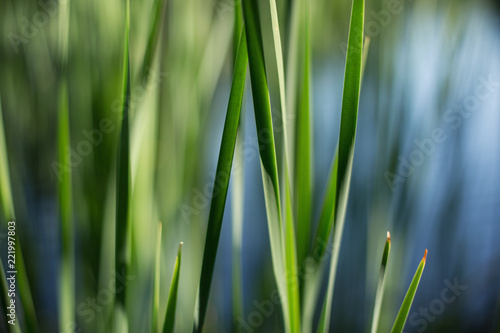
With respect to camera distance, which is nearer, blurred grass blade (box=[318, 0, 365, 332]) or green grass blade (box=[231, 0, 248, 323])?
blurred grass blade (box=[318, 0, 365, 332])

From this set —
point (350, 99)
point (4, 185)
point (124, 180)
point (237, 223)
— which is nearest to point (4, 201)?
point (4, 185)

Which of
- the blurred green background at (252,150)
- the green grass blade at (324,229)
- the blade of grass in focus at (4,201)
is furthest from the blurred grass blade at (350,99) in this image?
the blade of grass in focus at (4,201)

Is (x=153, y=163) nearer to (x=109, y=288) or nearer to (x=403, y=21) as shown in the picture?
(x=109, y=288)

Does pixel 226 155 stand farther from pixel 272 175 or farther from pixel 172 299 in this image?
pixel 172 299

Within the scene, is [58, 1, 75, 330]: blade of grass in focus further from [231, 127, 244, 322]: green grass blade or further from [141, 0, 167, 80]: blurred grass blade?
[231, 127, 244, 322]: green grass blade

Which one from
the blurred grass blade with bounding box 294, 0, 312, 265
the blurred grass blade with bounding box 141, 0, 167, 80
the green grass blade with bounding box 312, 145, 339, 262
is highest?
the blurred grass blade with bounding box 141, 0, 167, 80

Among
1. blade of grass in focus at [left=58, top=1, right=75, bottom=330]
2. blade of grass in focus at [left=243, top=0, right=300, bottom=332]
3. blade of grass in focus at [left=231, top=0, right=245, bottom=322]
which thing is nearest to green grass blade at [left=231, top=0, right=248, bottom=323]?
blade of grass in focus at [left=231, top=0, right=245, bottom=322]

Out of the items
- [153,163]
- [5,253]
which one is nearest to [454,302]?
[153,163]
